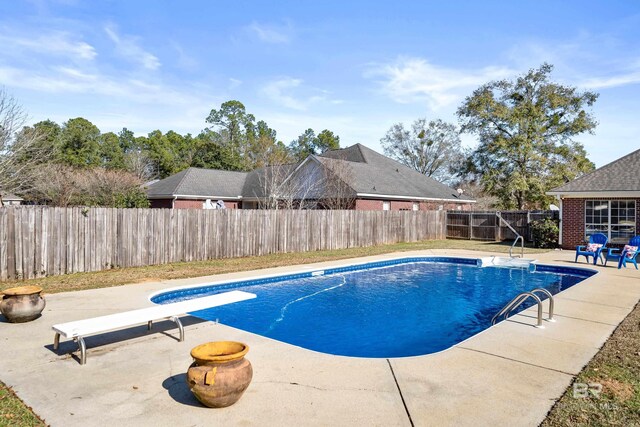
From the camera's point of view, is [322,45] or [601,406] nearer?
[601,406]

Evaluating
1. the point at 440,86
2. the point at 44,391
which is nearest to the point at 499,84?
the point at 440,86

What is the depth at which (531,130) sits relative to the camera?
102 ft

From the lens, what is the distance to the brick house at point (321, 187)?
83.6ft

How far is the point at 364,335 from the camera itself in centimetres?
776

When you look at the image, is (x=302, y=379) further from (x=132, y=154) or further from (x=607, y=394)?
(x=132, y=154)

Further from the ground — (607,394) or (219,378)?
(219,378)

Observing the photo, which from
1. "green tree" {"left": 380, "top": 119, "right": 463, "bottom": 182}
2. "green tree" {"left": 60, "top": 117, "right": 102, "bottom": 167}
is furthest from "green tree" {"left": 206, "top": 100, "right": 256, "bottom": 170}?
"green tree" {"left": 380, "top": 119, "right": 463, "bottom": 182}

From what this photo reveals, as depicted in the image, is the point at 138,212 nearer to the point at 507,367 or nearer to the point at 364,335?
the point at 364,335

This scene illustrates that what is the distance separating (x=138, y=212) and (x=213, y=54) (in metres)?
12.4

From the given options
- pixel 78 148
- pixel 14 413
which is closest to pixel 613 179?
pixel 14 413

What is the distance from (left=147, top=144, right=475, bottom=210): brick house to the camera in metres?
25.5

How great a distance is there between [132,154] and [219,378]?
4803cm

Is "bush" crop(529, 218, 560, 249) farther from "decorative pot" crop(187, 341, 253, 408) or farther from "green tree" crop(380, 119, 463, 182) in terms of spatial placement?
"green tree" crop(380, 119, 463, 182)

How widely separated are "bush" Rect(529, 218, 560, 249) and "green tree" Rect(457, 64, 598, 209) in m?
9.94
